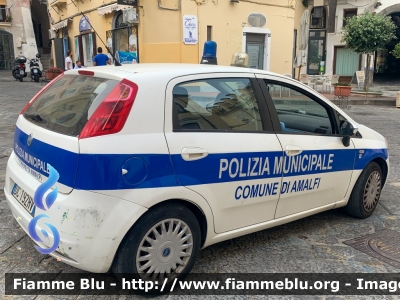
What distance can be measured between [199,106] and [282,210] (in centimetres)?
120

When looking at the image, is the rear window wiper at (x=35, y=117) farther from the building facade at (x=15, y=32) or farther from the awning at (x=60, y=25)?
the building facade at (x=15, y=32)

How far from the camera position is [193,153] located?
8.81 ft

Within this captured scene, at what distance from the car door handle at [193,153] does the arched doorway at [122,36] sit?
38.0ft

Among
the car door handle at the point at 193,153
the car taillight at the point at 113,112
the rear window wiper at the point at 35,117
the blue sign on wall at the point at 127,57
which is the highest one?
the blue sign on wall at the point at 127,57

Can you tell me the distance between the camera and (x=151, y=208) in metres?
2.56

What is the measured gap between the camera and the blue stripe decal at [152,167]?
2367 millimetres

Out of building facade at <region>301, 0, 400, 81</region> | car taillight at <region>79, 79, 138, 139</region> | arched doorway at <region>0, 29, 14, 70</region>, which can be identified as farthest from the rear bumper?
arched doorway at <region>0, 29, 14, 70</region>

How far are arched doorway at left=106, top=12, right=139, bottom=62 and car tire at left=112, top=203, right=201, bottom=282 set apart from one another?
1169 cm

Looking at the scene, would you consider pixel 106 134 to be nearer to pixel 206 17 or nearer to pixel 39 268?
pixel 39 268

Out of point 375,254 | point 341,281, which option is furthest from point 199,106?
point 375,254

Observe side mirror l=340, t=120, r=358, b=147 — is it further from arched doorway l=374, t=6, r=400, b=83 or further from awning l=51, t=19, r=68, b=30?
arched doorway l=374, t=6, r=400, b=83

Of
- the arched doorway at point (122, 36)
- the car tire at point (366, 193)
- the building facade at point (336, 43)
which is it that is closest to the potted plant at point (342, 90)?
the arched doorway at point (122, 36)

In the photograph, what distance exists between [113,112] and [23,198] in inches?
39.6

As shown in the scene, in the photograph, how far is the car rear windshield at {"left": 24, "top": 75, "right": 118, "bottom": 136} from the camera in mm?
2566
